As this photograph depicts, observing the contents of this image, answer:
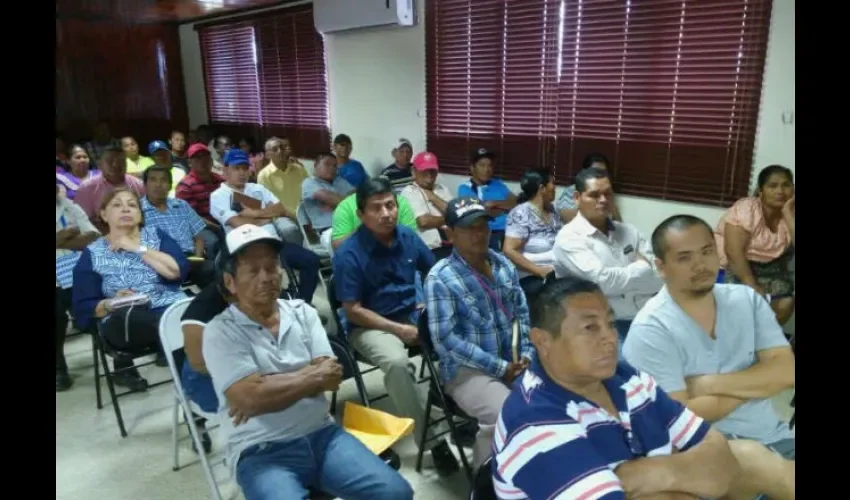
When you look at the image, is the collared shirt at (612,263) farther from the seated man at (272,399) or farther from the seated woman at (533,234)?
the seated man at (272,399)

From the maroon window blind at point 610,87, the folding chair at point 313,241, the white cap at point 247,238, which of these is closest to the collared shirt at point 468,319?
the white cap at point 247,238

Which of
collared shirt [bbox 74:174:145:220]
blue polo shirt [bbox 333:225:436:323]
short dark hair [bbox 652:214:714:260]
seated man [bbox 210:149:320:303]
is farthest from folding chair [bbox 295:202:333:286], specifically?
short dark hair [bbox 652:214:714:260]

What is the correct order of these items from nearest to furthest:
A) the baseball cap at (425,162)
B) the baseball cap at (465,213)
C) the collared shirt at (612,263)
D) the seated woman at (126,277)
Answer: the baseball cap at (465,213) → the collared shirt at (612,263) → the seated woman at (126,277) → the baseball cap at (425,162)

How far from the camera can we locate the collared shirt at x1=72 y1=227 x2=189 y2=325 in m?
2.84

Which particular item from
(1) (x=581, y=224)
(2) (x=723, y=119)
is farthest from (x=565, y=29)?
(1) (x=581, y=224)

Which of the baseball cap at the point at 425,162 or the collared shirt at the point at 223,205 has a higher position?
the baseball cap at the point at 425,162

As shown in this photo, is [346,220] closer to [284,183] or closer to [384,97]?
[284,183]

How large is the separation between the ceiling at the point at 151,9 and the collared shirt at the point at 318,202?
2.75 metres

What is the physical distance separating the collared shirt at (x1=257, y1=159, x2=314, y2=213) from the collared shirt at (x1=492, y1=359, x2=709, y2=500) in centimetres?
449

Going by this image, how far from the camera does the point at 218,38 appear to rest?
789cm

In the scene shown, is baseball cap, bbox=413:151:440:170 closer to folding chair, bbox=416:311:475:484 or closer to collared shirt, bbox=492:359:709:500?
folding chair, bbox=416:311:475:484

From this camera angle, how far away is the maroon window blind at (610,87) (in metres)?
3.72

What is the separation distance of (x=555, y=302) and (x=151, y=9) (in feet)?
24.8
